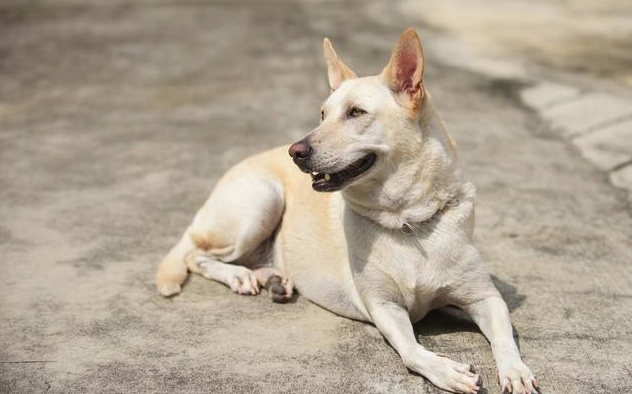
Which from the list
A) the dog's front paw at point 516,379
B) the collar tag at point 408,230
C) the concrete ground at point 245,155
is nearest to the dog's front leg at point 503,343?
the dog's front paw at point 516,379

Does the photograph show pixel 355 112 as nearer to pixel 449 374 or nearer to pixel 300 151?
pixel 300 151

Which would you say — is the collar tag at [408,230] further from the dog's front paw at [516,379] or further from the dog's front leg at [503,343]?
the dog's front paw at [516,379]

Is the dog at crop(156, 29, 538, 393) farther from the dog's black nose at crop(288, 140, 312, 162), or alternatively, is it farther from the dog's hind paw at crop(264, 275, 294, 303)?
the dog's hind paw at crop(264, 275, 294, 303)

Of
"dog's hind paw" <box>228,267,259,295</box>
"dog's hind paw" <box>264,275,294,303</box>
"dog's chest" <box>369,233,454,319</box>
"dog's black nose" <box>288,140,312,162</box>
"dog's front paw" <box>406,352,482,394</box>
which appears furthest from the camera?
"dog's hind paw" <box>228,267,259,295</box>

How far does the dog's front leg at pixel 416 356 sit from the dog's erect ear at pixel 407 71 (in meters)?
0.90

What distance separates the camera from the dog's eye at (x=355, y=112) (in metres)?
3.70

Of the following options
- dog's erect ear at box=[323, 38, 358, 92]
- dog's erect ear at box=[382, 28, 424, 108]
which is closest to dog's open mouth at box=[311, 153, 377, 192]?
dog's erect ear at box=[382, 28, 424, 108]

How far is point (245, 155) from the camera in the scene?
6.59 m

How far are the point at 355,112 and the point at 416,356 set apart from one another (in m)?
1.07

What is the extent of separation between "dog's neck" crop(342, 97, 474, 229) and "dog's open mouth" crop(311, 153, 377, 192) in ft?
0.21

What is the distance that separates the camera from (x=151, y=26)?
1112 cm

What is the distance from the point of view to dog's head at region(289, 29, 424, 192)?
3.57 metres

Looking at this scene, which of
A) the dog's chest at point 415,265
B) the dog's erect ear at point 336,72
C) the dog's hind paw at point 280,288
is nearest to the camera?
the dog's chest at point 415,265

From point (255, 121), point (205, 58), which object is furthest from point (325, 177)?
point (205, 58)
